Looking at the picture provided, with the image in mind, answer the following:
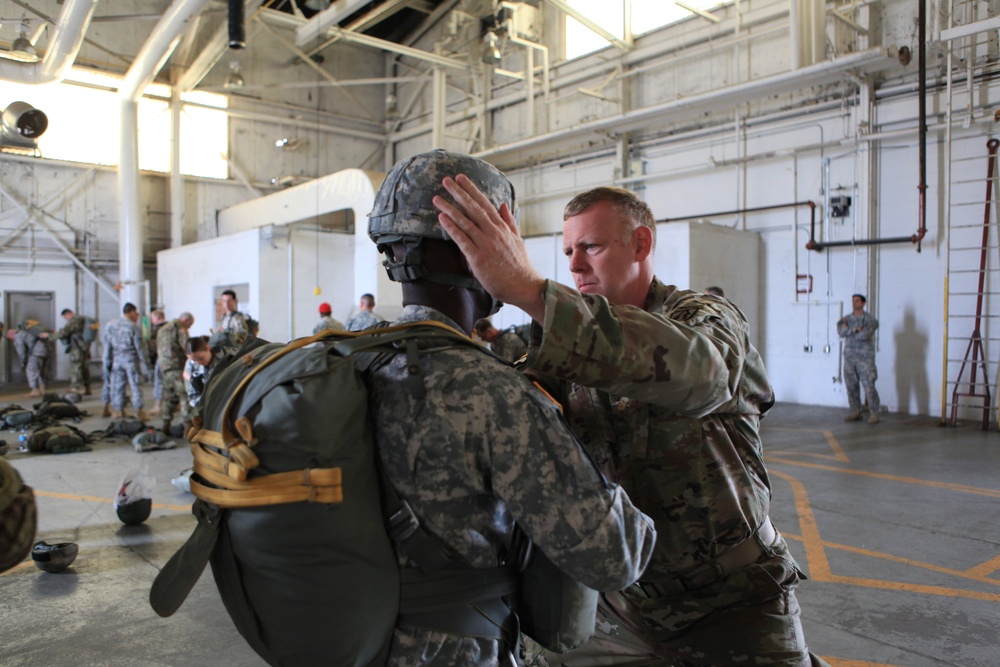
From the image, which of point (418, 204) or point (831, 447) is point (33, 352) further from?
point (418, 204)

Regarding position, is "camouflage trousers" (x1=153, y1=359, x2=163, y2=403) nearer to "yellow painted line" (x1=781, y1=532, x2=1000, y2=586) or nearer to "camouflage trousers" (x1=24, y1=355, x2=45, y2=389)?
"camouflage trousers" (x1=24, y1=355, x2=45, y2=389)

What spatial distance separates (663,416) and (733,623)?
1.66 ft

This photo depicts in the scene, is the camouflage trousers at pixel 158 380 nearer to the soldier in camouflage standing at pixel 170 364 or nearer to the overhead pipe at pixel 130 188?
the soldier in camouflage standing at pixel 170 364

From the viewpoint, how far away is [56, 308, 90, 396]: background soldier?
42.6 feet

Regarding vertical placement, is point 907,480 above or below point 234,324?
Result: below

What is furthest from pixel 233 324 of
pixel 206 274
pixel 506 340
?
pixel 206 274

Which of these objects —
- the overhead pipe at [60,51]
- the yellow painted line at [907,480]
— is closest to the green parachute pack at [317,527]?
the yellow painted line at [907,480]

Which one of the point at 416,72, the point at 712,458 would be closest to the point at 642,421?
the point at 712,458

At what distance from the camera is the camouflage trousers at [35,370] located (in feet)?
43.4

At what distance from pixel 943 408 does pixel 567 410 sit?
8.90 metres

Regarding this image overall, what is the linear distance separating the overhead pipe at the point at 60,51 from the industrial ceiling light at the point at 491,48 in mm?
6026

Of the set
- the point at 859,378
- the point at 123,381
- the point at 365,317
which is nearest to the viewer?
the point at 365,317

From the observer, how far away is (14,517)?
1461mm

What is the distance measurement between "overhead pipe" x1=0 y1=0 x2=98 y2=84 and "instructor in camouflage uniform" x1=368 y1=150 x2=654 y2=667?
36.9 feet
